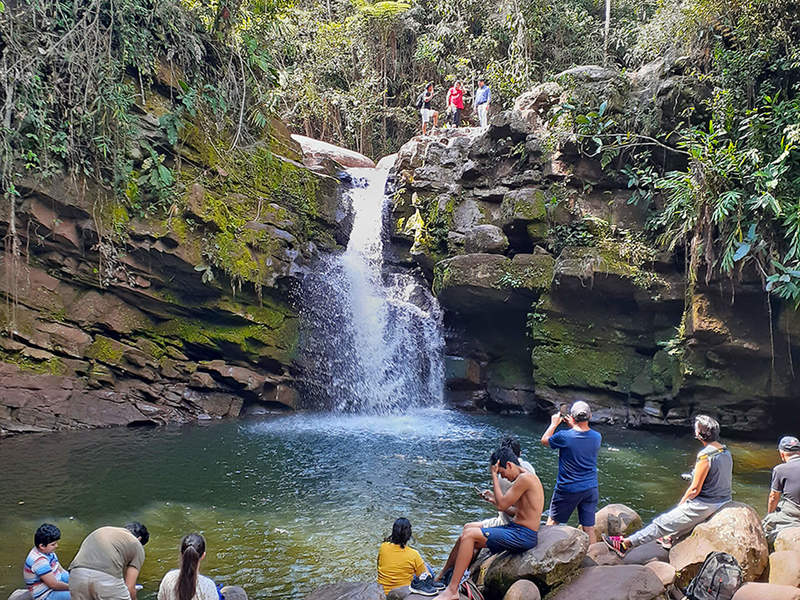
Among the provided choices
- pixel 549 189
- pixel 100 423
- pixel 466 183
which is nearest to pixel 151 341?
pixel 100 423

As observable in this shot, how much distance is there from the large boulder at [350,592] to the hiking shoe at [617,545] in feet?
8.41

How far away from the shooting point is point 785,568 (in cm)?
504

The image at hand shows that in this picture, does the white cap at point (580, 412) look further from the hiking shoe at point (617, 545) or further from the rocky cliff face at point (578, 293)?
the rocky cliff face at point (578, 293)

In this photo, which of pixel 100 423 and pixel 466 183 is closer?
pixel 100 423

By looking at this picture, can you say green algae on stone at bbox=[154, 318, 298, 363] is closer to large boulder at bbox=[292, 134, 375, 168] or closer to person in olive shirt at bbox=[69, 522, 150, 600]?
large boulder at bbox=[292, 134, 375, 168]

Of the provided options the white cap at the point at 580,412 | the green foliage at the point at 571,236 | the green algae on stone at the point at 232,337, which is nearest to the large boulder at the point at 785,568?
the white cap at the point at 580,412

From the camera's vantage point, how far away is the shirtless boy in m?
4.80

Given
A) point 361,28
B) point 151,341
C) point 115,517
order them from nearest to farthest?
point 115,517
point 151,341
point 361,28

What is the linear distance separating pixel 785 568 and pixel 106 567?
228 inches

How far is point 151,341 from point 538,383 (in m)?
9.83

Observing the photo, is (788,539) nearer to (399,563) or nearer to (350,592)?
(399,563)

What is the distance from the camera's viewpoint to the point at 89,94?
13.0 meters

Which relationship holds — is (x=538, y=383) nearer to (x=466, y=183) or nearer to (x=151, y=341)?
(x=466, y=183)

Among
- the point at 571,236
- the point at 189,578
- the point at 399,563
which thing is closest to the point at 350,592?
the point at 399,563
